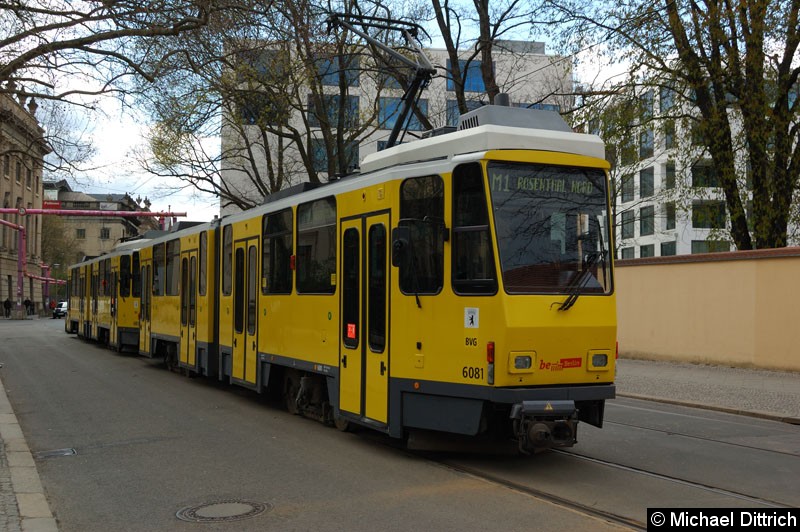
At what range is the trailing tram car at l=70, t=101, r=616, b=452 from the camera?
24.9 ft

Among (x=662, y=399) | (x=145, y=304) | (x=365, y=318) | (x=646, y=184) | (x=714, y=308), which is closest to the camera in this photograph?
(x=365, y=318)

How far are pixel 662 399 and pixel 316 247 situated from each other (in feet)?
24.2

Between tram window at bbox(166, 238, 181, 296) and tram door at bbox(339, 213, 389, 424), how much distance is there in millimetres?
8941

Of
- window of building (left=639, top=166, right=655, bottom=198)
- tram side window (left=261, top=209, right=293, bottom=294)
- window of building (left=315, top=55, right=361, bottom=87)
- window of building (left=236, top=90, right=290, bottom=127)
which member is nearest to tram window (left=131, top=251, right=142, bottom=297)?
window of building (left=236, top=90, right=290, bottom=127)

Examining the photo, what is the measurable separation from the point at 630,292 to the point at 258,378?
13229 millimetres

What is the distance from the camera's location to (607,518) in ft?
20.2

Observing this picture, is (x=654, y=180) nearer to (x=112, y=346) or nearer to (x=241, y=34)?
(x=112, y=346)

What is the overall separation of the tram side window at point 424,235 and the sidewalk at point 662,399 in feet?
13.2

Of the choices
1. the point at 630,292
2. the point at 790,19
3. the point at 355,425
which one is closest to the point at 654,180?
the point at 630,292

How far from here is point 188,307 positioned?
54.0ft

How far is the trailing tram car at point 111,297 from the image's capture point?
23072 mm

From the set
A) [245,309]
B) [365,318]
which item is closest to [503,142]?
[365,318]

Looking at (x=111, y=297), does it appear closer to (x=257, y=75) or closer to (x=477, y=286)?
(x=257, y=75)

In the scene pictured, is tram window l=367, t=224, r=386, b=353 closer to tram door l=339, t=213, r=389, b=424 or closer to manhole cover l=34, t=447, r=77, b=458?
tram door l=339, t=213, r=389, b=424
